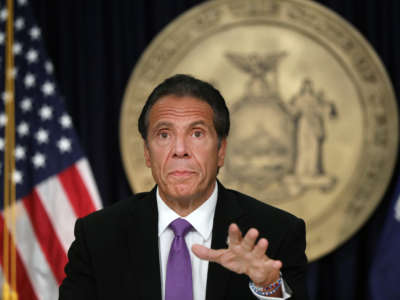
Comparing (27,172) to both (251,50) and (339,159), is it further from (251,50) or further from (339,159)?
(339,159)

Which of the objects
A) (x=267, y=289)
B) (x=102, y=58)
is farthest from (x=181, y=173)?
(x=102, y=58)

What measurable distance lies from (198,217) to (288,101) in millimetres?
1834

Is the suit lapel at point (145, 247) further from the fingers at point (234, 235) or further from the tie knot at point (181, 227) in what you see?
the fingers at point (234, 235)

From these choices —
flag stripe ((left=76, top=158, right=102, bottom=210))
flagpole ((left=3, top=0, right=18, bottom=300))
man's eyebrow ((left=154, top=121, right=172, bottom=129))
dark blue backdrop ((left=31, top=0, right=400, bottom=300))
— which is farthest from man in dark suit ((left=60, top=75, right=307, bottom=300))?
dark blue backdrop ((left=31, top=0, right=400, bottom=300))

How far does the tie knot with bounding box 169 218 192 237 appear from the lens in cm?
153

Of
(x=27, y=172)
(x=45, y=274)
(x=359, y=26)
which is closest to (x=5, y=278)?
(x=45, y=274)

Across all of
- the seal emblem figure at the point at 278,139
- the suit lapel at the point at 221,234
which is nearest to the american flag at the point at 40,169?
the seal emblem figure at the point at 278,139

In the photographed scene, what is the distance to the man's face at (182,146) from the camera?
4.83 ft

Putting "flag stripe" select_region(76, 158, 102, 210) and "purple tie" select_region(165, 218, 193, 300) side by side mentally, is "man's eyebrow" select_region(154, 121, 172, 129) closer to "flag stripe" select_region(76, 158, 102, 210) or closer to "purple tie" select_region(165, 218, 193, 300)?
"purple tie" select_region(165, 218, 193, 300)

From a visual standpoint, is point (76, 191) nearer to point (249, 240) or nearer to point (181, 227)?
point (181, 227)

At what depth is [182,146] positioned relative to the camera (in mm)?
1463

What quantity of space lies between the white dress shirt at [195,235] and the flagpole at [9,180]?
1687 millimetres

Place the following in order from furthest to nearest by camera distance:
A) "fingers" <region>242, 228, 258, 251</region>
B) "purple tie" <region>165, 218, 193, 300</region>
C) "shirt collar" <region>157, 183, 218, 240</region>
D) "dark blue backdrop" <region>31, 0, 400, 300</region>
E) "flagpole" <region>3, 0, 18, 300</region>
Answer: "dark blue backdrop" <region>31, 0, 400, 300</region>
"flagpole" <region>3, 0, 18, 300</region>
"shirt collar" <region>157, 183, 218, 240</region>
"purple tie" <region>165, 218, 193, 300</region>
"fingers" <region>242, 228, 258, 251</region>

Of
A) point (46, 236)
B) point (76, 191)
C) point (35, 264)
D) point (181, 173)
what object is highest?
point (181, 173)
